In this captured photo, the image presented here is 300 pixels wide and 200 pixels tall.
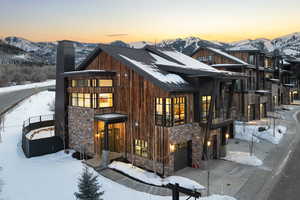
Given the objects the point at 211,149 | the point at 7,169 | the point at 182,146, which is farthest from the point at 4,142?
the point at 211,149

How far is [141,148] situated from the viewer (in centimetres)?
1698

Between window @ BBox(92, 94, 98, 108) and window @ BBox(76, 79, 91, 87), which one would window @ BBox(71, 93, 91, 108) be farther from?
window @ BBox(76, 79, 91, 87)

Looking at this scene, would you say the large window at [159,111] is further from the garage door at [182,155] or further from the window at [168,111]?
the garage door at [182,155]

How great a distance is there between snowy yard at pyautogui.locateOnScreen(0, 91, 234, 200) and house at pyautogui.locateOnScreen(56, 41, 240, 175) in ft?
8.70

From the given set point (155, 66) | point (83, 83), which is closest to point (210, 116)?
point (155, 66)

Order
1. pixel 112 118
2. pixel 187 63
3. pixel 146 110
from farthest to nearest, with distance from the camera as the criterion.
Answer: pixel 187 63
pixel 112 118
pixel 146 110

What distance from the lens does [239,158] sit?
1894 centimetres

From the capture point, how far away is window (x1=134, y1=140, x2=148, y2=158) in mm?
16678

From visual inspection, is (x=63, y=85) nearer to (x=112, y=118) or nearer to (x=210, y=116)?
(x=112, y=118)

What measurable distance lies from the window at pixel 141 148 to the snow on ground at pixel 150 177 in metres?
1.13

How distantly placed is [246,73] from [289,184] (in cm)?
2252

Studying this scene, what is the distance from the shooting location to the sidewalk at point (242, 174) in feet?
44.0

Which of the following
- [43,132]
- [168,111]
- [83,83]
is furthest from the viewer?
[43,132]

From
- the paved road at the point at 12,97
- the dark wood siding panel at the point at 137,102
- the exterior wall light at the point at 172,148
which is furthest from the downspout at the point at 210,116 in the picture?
the paved road at the point at 12,97
